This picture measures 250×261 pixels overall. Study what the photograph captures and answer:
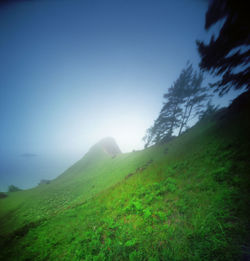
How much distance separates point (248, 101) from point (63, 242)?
15.7 m

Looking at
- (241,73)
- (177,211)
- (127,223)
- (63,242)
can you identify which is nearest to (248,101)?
(241,73)

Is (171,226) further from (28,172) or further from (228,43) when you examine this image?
(28,172)

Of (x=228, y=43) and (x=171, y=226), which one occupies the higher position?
(x=228, y=43)

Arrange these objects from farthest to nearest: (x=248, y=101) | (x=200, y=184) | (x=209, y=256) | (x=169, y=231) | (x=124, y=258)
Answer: (x=248, y=101) < (x=200, y=184) < (x=169, y=231) < (x=124, y=258) < (x=209, y=256)

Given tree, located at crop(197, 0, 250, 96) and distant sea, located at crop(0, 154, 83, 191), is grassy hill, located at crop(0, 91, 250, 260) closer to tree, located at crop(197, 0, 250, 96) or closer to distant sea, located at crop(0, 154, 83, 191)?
tree, located at crop(197, 0, 250, 96)

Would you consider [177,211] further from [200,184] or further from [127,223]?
[127,223]

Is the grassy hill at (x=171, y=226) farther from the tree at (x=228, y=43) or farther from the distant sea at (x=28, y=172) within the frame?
the distant sea at (x=28, y=172)

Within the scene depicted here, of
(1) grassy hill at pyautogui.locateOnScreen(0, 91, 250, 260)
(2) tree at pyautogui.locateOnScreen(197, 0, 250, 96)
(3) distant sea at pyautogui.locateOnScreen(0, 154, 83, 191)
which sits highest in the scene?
(3) distant sea at pyautogui.locateOnScreen(0, 154, 83, 191)

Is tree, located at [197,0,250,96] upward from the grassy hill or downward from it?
upward

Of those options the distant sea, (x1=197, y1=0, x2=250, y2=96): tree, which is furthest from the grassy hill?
the distant sea

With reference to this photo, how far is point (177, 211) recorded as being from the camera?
3340 mm

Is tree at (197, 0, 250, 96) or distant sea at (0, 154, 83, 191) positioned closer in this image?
tree at (197, 0, 250, 96)

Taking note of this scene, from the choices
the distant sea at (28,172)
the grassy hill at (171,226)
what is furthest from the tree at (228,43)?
the distant sea at (28,172)

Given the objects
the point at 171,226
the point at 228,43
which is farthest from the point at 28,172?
the point at 228,43
